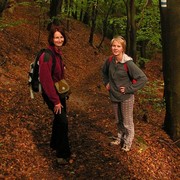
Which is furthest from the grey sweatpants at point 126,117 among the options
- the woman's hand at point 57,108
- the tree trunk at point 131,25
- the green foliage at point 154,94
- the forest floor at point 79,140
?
the tree trunk at point 131,25

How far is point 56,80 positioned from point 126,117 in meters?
1.65

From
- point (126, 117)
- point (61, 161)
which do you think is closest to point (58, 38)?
point (126, 117)

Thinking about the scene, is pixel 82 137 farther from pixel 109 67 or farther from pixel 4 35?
pixel 4 35

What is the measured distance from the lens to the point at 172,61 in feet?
21.0

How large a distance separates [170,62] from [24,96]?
4404mm

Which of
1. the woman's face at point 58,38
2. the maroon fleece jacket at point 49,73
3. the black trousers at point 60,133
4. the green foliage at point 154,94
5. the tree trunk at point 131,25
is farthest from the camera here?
the tree trunk at point 131,25

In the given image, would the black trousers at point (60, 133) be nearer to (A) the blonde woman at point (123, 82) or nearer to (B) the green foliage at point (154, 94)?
(A) the blonde woman at point (123, 82)

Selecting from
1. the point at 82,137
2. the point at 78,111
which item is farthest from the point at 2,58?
the point at 82,137

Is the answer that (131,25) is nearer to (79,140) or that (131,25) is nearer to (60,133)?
(79,140)

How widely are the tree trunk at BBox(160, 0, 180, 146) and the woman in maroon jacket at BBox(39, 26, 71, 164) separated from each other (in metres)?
2.74

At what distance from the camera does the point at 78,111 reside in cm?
865

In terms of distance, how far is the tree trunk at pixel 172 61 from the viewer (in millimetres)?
6152

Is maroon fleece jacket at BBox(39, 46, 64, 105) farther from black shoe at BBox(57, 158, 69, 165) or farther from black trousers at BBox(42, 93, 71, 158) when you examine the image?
black shoe at BBox(57, 158, 69, 165)

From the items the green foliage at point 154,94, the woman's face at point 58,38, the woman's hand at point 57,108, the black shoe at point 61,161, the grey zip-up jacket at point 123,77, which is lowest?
the black shoe at point 61,161
